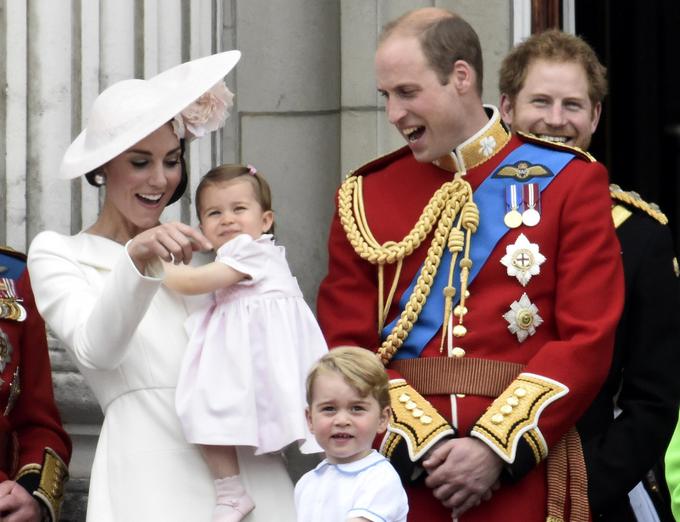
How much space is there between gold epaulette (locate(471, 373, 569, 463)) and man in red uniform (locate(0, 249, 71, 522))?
1.14m

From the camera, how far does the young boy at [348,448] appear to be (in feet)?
15.5

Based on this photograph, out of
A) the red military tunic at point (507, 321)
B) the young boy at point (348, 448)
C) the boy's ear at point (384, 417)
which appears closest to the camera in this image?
the young boy at point (348, 448)

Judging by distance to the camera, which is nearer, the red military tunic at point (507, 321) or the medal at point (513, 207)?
the red military tunic at point (507, 321)

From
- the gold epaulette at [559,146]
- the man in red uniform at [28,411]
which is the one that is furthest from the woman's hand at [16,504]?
the gold epaulette at [559,146]

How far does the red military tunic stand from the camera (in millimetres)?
5156

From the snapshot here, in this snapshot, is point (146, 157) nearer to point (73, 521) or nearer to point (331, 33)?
point (73, 521)

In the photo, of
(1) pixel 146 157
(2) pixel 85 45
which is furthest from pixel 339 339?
(2) pixel 85 45

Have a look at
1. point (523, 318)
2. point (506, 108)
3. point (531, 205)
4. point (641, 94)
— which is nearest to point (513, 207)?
point (531, 205)

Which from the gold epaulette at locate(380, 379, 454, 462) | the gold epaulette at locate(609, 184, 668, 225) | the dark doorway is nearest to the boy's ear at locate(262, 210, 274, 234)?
the gold epaulette at locate(380, 379, 454, 462)

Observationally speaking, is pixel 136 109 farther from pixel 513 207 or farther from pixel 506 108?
pixel 506 108

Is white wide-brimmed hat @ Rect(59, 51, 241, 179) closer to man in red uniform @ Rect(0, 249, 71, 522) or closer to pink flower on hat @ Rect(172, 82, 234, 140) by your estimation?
pink flower on hat @ Rect(172, 82, 234, 140)

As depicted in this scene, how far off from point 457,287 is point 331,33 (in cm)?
204

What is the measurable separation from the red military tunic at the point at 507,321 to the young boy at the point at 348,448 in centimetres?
42

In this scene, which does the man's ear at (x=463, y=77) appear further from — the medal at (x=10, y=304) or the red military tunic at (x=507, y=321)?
the medal at (x=10, y=304)
